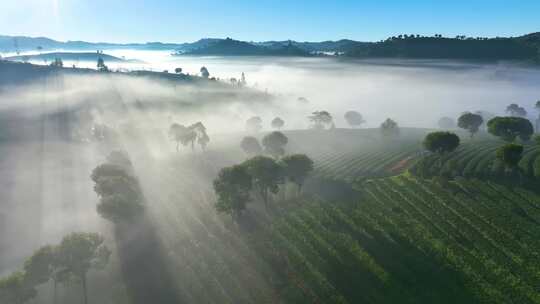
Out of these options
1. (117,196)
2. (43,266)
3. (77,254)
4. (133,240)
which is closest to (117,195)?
(117,196)

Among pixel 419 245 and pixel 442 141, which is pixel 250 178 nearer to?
pixel 419 245

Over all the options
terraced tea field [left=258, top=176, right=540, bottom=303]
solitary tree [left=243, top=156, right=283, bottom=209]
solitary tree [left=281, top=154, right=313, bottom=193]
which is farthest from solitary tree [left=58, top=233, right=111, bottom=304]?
solitary tree [left=281, top=154, right=313, bottom=193]

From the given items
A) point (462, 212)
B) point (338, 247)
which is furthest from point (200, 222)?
point (462, 212)

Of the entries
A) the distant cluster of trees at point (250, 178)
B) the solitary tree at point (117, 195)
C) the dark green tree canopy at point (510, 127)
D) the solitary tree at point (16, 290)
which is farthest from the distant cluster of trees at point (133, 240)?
the dark green tree canopy at point (510, 127)

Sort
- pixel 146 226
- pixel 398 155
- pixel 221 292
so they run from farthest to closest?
pixel 398 155
pixel 146 226
pixel 221 292

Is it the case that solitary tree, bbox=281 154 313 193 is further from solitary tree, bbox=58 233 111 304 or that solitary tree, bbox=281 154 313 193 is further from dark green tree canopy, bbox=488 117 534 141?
dark green tree canopy, bbox=488 117 534 141

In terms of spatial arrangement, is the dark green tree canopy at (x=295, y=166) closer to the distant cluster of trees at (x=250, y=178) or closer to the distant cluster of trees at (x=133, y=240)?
the distant cluster of trees at (x=250, y=178)

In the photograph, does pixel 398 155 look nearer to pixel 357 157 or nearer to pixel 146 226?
pixel 357 157
